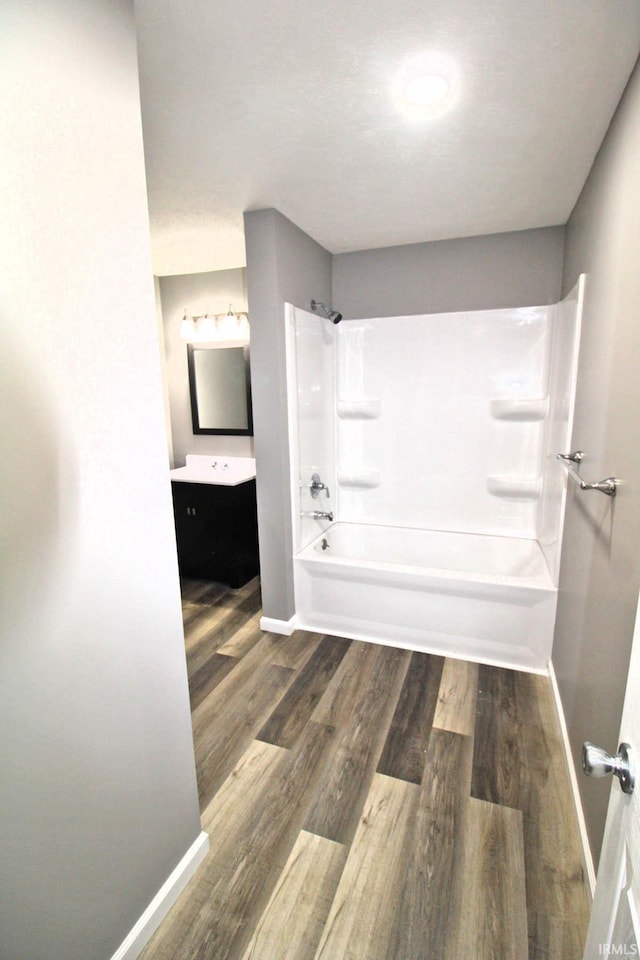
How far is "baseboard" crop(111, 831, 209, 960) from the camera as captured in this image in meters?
1.21

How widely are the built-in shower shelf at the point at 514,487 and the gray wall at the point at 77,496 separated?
2.55 m

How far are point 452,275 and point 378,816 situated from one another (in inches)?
121

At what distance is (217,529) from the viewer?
340 cm

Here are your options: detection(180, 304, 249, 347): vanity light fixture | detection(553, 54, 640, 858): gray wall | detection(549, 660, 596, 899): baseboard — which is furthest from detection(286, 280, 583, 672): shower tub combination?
detection(180, 304, 249, 347): vanity light fixture

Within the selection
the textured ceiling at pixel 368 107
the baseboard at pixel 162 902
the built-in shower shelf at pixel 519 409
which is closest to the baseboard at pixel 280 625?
the baseboard at pixel 162 902

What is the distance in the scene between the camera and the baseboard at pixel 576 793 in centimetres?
138

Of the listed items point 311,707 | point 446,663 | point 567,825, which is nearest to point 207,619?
point 311,707

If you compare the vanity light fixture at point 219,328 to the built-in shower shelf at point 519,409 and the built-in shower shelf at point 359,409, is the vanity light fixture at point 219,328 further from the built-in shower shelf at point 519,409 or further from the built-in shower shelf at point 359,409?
the built-in shower shelf at point 519,409

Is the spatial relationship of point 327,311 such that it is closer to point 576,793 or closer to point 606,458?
point 606,458

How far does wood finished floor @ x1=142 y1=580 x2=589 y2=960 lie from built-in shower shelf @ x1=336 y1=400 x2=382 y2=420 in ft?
5.75

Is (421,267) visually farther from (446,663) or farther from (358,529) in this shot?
(446,663)

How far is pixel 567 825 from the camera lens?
1.59m

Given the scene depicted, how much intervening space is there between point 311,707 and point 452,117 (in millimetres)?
2575

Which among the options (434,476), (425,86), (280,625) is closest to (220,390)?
(434,476)
